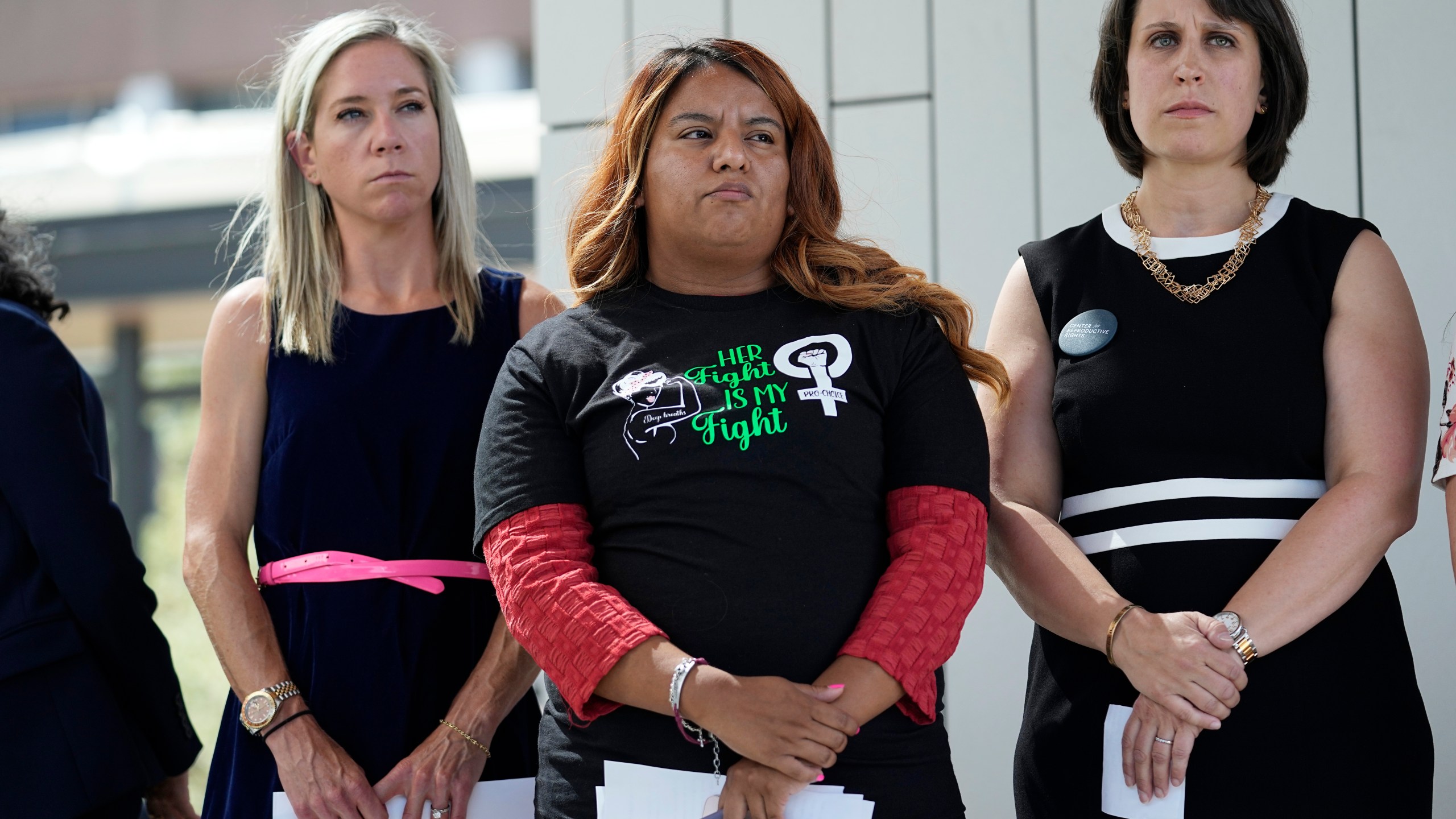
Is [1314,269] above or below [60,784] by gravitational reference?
above

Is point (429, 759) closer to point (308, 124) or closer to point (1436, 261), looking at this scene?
point (308, 124)

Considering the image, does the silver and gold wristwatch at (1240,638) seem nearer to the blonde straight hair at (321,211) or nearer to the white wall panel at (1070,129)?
the blonde straight hair at (321,211)

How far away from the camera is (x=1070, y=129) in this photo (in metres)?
3.26

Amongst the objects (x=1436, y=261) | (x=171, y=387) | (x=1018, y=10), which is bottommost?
(x=171, y=387)

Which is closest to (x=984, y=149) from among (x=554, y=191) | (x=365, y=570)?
(x=554, y=191)

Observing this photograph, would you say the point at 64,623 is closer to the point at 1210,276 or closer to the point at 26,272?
the point at 26,272

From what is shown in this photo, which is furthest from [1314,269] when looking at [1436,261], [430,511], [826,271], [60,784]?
[60,784]

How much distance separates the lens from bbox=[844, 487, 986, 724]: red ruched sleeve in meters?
1.80

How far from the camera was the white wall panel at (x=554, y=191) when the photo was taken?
3537 mm

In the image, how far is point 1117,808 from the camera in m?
1.99

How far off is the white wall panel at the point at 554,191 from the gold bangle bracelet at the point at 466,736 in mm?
1541

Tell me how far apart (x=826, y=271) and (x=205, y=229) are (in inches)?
211

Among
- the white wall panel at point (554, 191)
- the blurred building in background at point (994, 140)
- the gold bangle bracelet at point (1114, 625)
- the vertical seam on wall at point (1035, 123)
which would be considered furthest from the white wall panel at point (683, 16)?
the gold bangle bracelet at point (1114, 625)

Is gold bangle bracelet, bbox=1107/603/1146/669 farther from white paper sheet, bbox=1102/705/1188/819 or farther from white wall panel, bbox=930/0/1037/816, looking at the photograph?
white wall panel, bbox=930/0/1037/816
